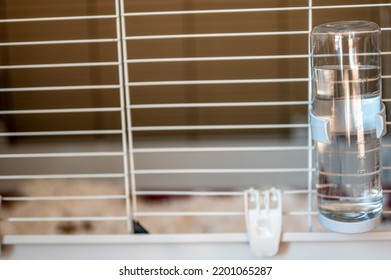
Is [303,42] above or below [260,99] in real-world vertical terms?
above

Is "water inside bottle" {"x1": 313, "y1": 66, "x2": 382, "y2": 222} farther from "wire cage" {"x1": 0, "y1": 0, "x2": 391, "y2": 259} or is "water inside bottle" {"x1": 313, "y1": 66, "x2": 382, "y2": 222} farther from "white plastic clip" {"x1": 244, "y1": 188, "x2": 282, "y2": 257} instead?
"wire cage" {"x1": 0, "y1": 0, "x2": 391, "y2": 259}

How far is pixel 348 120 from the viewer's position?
Result: 828mm

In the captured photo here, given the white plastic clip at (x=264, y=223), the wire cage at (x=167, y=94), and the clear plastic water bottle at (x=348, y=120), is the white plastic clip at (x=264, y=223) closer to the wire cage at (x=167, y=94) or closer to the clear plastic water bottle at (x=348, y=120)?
the clear plastic water bottle at (x=348, y=120)

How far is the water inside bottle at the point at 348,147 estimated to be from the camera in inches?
32.6

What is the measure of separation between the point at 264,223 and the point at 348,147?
0.17 m

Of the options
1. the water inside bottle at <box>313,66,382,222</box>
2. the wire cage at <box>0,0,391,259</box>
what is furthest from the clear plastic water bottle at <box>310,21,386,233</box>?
the wire cage at <box>0,0,391,259</box>

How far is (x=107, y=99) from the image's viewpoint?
2.29 metres

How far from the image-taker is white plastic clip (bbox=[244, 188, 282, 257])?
82 cm

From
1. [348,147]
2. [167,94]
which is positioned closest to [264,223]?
[348,147]

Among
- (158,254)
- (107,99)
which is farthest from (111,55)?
(158,254)

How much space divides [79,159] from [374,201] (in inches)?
65.6

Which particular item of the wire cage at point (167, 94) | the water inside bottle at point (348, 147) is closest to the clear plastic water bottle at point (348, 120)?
the water inside bottle at point (348, 147)

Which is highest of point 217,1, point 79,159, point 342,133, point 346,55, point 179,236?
point 217,1
